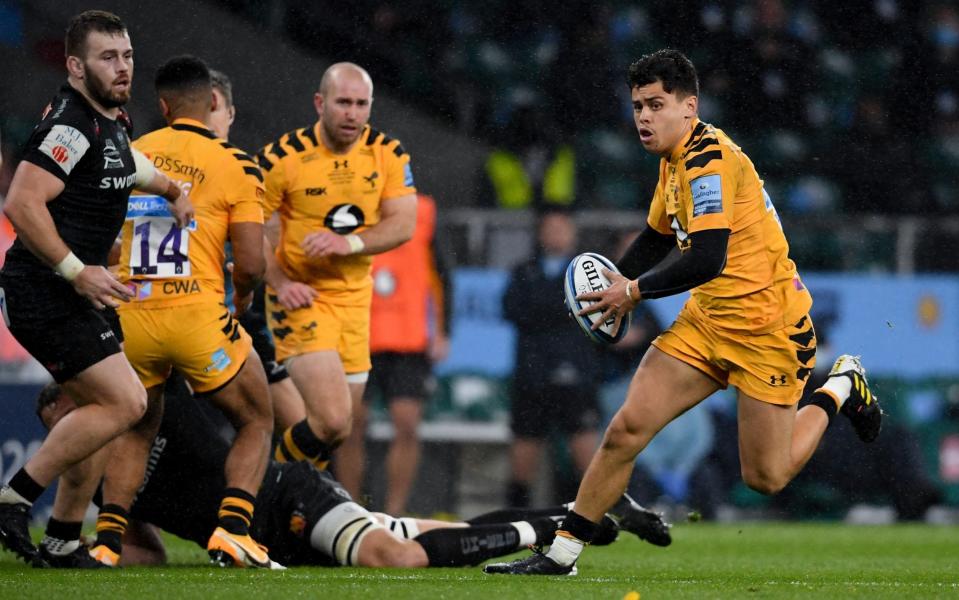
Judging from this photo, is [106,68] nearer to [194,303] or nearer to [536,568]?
[194,303]

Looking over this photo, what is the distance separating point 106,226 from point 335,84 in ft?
6.19

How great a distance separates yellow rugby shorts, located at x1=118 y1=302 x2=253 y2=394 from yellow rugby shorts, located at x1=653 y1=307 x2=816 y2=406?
1771 millimetres

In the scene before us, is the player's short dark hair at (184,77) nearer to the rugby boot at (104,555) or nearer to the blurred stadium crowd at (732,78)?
the rugby boot at (104,555)

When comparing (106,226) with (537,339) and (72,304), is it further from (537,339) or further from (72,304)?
(537,339)

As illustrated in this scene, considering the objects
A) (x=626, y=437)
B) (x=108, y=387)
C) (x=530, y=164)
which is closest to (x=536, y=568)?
(x=626, y=437)

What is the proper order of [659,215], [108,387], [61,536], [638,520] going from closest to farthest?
[108,387], [61,536], [659,215], [638,520]

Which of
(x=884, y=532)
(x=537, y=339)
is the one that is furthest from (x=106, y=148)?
(x=884, y=532)

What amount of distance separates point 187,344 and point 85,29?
1.33 m

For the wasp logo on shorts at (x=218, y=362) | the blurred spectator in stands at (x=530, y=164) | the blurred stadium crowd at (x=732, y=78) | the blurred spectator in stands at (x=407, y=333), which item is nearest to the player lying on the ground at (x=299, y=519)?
the wasp logo on shorts at (x=218, y=362)

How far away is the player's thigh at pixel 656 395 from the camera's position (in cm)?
562

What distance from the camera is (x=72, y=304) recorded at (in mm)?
5629

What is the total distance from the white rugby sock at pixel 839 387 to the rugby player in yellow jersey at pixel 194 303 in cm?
244

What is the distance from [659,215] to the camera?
19.8ft

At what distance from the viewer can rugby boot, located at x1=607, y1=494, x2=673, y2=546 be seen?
6438 millimetres
